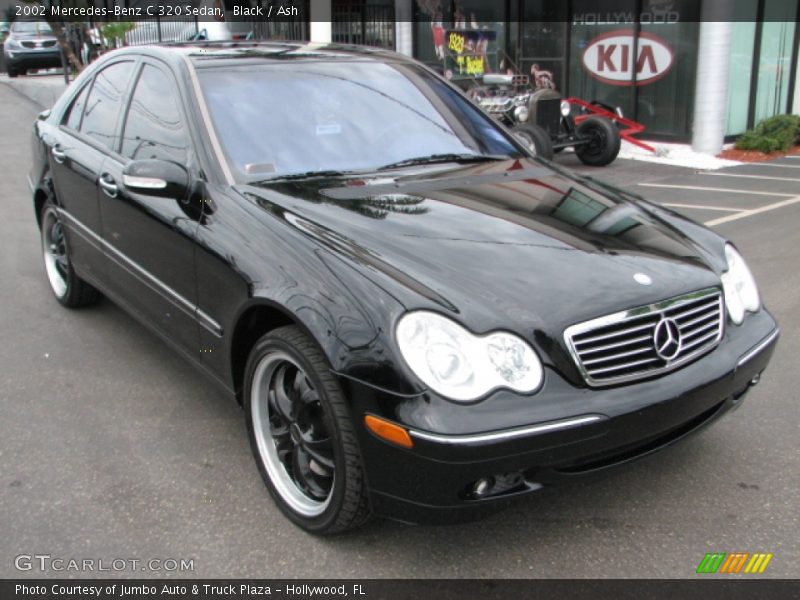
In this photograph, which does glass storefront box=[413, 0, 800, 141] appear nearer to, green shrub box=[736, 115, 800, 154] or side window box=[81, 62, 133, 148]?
green shrub box=[736, 115, 800, 154]

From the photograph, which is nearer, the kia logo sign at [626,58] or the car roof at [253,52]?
the car roof at [253,52]

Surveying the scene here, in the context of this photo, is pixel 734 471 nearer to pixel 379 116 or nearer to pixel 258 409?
pixel 258 409

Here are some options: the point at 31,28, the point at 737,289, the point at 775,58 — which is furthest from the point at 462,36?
the point at 31,28

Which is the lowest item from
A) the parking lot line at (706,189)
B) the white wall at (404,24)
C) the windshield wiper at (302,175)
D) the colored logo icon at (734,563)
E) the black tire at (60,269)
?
the colored logo icon at (734,563)

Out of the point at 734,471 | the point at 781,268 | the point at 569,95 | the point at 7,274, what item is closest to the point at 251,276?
the point at 734,471

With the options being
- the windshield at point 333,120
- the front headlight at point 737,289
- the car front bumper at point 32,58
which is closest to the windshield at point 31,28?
the car front bumper at point 32,58

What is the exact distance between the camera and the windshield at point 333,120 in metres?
3.40

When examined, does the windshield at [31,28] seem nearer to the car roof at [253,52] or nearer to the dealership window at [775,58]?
the dealership window at [775,58]

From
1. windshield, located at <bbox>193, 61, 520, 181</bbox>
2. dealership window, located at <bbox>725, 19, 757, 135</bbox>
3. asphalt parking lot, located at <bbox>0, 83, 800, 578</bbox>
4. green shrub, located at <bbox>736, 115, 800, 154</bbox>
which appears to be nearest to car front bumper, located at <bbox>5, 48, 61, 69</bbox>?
dealership window, located at <bbox>725, 19, 757, 135</bbox>

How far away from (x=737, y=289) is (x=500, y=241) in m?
1.00

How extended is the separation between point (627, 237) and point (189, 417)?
214 cm

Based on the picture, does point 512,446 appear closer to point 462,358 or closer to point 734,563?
point 462,358

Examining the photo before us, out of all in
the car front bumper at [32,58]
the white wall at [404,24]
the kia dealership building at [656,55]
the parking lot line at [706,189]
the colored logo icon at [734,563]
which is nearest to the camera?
the colored logo icon at [734,563]

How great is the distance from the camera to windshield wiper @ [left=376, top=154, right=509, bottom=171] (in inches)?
141
